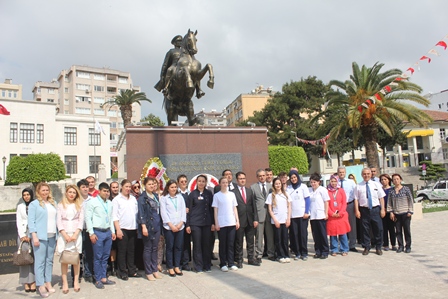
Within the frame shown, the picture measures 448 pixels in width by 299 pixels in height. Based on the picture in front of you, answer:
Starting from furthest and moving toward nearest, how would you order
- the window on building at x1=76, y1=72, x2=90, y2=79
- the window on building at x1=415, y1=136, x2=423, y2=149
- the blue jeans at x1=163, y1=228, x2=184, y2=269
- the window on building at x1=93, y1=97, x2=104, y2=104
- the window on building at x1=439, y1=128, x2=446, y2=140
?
the window on building at x1=93, y1=97, x2=104, y2=104
the window on building at x1=76, y1=72, x2=90, y2=79
the window on building at x1=415, y1=136, x2=423, y2=149
the window on building at x1=439, y1=128, x2=446, y2=140
the blue jeans at x1=163, y1=228, x2=184, y2=269

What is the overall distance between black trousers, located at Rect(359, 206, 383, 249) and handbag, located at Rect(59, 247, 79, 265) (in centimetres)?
558

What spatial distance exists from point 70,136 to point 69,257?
1715 inches

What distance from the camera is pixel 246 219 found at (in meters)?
6.90

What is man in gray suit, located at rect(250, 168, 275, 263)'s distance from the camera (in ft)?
23.3

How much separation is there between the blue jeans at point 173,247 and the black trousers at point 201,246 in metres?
0.24

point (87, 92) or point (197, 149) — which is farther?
point (87, 92)

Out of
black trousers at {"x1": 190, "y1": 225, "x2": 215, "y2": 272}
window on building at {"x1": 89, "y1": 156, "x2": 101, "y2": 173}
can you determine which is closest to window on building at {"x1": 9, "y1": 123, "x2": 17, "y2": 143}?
window on building at {"x1": 89, "y1": 156, "x2": 101, "y2": 173}

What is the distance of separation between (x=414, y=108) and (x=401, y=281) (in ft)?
51.2

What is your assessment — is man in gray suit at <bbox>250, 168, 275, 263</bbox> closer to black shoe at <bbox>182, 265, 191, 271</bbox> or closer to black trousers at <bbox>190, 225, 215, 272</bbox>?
black trousers at <bbox>190, 225, 215, 272</bbox>

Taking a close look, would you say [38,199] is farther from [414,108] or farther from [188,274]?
[414,108]

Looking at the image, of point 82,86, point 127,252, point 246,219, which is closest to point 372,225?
point 246,219

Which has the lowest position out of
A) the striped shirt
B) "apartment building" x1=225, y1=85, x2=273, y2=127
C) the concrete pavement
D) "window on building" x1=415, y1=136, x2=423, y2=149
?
the concrete pavement

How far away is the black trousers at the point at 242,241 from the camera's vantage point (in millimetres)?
6738

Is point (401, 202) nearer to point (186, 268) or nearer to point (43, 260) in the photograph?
point (186, 268)
